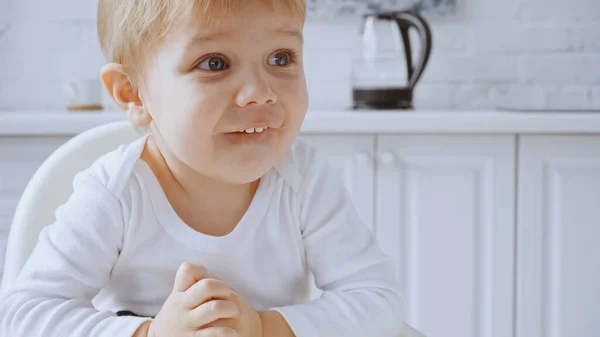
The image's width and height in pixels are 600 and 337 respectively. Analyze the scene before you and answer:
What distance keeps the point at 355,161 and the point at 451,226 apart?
1.03 ft

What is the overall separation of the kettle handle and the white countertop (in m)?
0.30

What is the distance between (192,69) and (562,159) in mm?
1488

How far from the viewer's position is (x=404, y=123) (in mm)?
1950

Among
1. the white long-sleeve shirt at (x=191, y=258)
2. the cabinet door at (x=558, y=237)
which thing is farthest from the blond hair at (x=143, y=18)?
the cabinet door at (x=558, y=237)

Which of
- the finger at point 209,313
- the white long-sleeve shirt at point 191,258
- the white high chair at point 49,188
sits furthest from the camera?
the white high chair at point 49,188

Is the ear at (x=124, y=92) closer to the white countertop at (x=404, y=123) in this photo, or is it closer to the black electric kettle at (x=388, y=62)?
the white countertop at (x=404, y=123)

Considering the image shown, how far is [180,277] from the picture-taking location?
2.31 feet

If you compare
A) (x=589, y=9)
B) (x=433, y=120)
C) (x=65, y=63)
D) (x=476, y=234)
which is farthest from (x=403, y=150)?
(x=65, y=63)

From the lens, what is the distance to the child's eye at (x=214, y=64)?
0.76m

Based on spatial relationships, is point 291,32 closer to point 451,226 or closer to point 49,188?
point 49,188

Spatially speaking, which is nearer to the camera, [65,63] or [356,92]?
[356,92]

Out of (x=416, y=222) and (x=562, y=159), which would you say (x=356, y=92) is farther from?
(x=562, y=159)

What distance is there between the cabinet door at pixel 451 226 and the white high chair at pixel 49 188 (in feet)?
3.23

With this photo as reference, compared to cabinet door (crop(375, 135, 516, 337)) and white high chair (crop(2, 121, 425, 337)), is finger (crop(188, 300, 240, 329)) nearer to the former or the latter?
white high chair (crop(2, 121, 425, 337))
